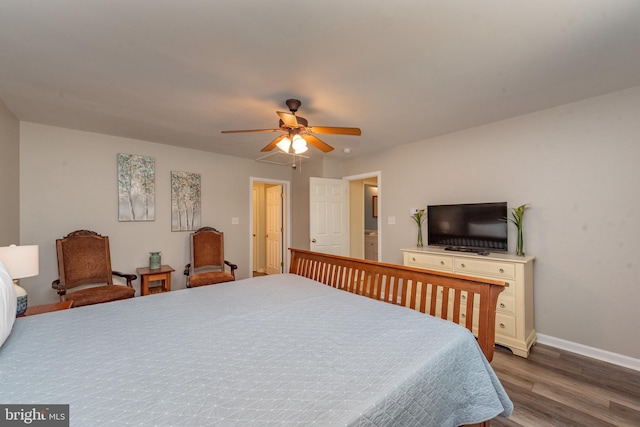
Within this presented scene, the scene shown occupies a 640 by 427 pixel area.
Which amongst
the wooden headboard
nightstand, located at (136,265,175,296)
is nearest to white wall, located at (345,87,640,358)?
the wooden headboard

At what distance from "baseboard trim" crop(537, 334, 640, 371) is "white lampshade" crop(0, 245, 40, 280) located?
4588mm

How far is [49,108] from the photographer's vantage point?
2.70m

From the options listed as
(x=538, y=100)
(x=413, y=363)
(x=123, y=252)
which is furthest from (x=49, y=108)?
(x=538, y=100)

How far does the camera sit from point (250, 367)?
42.8 inches

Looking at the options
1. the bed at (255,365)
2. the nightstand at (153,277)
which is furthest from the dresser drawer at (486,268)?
the nightstand at (153,277)

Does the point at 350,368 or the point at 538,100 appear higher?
the point at 538,100

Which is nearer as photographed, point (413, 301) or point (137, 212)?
point (413, 301)

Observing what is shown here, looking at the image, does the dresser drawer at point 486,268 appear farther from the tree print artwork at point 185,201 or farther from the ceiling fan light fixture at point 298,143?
the tree print artwork at point 185,201

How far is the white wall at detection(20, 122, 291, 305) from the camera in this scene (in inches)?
124

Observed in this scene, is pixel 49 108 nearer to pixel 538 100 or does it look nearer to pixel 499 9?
pixel 499 9

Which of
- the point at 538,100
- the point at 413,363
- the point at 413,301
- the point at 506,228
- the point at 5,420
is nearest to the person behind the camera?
the point at 5,420

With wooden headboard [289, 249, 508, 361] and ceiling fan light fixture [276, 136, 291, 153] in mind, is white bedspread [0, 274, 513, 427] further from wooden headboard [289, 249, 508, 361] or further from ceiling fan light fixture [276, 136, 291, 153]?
ceiling fan light fixture [276, 136, 291, 153]

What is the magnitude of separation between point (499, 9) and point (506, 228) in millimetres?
2249

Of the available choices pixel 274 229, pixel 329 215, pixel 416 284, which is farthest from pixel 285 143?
pixel 274 229
